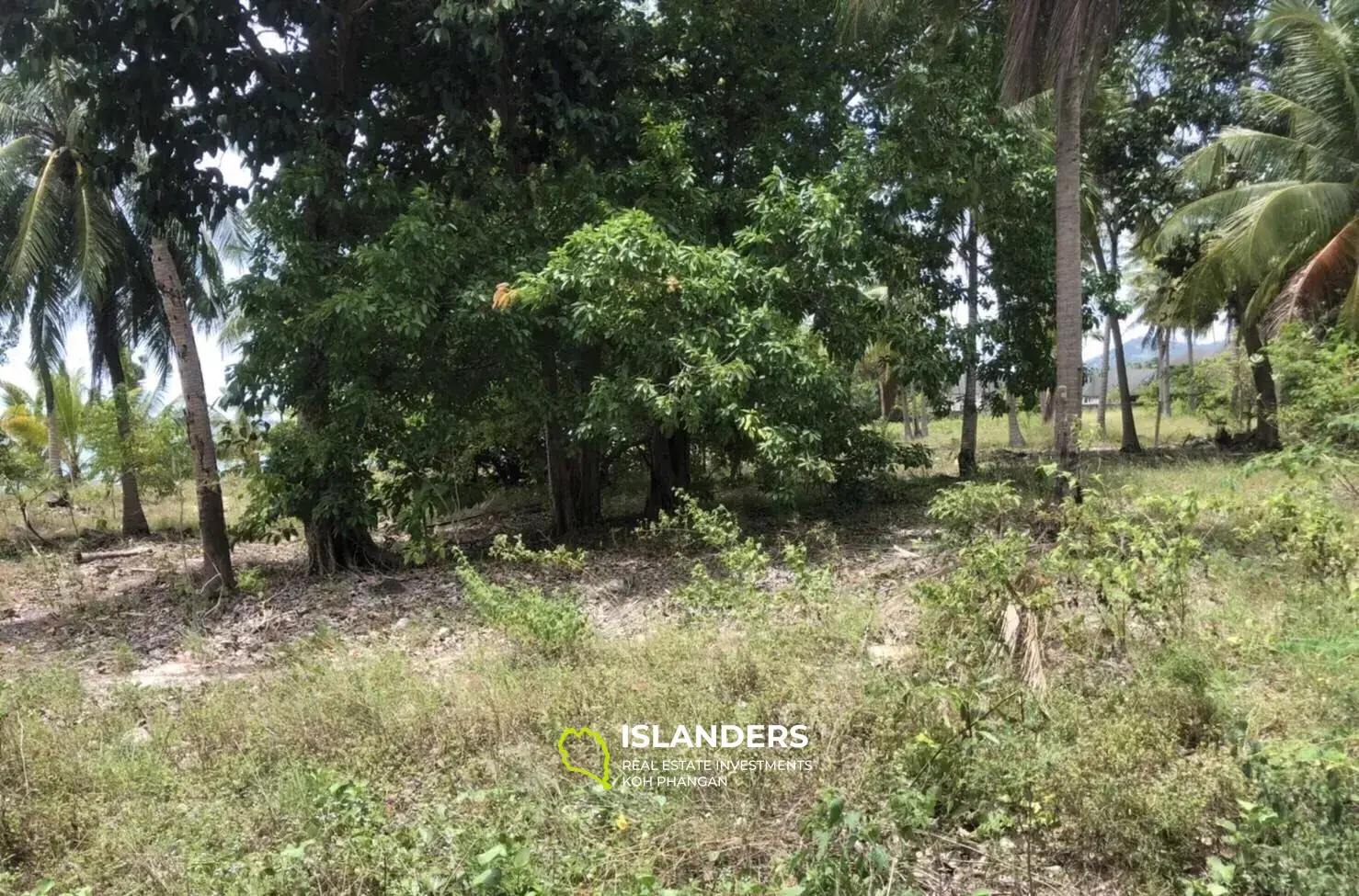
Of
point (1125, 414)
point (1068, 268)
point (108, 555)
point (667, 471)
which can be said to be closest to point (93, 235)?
point (108, 555)

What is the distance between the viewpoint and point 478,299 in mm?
7445

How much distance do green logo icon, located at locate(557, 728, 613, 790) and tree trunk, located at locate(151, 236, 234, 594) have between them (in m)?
5.54

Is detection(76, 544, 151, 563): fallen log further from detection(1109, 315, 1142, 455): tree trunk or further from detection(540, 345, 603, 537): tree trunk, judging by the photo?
detection(1109, 315, 1142, 455): tree trunk

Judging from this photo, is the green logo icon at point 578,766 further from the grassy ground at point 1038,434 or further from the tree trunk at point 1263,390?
the tree trunk at point 1263,390

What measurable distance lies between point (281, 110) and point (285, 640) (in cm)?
525

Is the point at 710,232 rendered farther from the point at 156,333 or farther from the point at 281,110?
the point at 156,333

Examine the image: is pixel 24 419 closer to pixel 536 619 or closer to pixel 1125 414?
pixel 536 619

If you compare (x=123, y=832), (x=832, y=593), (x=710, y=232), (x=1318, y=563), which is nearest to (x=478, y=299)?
(x=710, y=232)

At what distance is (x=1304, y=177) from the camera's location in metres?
11.3

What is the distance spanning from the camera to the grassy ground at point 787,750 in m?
2.87

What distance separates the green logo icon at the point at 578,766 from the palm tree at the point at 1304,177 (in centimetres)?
1033

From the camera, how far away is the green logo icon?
3.46 metres

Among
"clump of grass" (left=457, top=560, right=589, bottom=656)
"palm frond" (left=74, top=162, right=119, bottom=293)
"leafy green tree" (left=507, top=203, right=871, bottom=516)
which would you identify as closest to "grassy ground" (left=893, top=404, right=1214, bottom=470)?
"leafy green tree" (left=507, top=203, right=871, bottom=516)

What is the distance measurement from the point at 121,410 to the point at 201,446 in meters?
5.94
